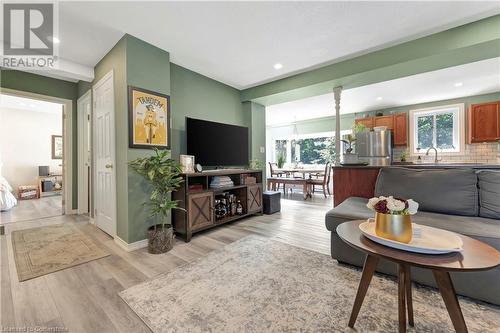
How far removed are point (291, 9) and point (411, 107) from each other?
516 cm

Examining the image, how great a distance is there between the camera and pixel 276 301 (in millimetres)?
1477

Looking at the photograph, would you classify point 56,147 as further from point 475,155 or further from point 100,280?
point 475,155

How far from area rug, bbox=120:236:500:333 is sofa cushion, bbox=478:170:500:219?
846 mm

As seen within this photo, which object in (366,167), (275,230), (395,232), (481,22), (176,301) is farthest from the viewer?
(275,230)

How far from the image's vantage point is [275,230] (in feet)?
9.91

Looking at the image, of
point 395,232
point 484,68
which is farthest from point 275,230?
point 484,68

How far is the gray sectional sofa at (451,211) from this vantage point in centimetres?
144

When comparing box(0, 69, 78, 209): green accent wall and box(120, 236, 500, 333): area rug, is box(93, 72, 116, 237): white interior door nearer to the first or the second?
box(0, 69, 78, 209): green accent wall

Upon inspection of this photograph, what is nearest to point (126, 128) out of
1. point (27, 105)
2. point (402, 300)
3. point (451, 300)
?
point (402, 300)

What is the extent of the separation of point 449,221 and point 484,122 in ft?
15.2

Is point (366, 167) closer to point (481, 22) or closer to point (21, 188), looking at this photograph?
point (481, 22)

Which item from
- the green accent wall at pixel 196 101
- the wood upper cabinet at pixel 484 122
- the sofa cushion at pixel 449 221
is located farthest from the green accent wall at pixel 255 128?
the wood upper cabinet at pixel 484 122

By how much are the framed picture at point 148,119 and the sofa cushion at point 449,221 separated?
2.24 m

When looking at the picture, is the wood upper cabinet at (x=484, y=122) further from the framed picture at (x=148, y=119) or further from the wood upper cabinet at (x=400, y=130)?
the framed picture at (x=148, y=119)
